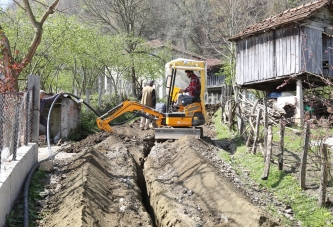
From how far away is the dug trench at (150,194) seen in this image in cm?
576

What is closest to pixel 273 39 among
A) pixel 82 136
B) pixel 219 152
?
pixel 219 152

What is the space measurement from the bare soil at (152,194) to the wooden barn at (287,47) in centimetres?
756

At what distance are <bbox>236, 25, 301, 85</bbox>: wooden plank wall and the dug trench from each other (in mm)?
7599

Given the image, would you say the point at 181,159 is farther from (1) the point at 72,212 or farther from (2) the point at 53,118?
(2) the point at 53,118

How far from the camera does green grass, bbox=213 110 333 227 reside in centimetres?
626

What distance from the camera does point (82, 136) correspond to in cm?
1554

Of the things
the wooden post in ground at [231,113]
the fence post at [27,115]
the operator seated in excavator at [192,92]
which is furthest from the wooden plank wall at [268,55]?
the fence post at [27,115]

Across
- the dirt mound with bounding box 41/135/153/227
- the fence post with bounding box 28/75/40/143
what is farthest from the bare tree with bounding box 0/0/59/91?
the dirt mound with bounding box 41/135/153/227

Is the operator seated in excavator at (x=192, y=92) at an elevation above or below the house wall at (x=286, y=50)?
below

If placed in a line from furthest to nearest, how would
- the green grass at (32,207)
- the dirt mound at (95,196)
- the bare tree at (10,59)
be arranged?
the bare tree at (10,59), the dirt mound at (95,196), the green grass at (32,207)

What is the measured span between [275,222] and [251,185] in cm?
266

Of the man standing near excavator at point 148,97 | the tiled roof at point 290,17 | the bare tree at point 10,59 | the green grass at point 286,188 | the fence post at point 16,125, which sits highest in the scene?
the tiled roof at point 290,17

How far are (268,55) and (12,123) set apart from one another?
13.3 meters

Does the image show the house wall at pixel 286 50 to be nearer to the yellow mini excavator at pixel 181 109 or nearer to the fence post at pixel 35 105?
the yellow mini excavator at pixel 181 109
